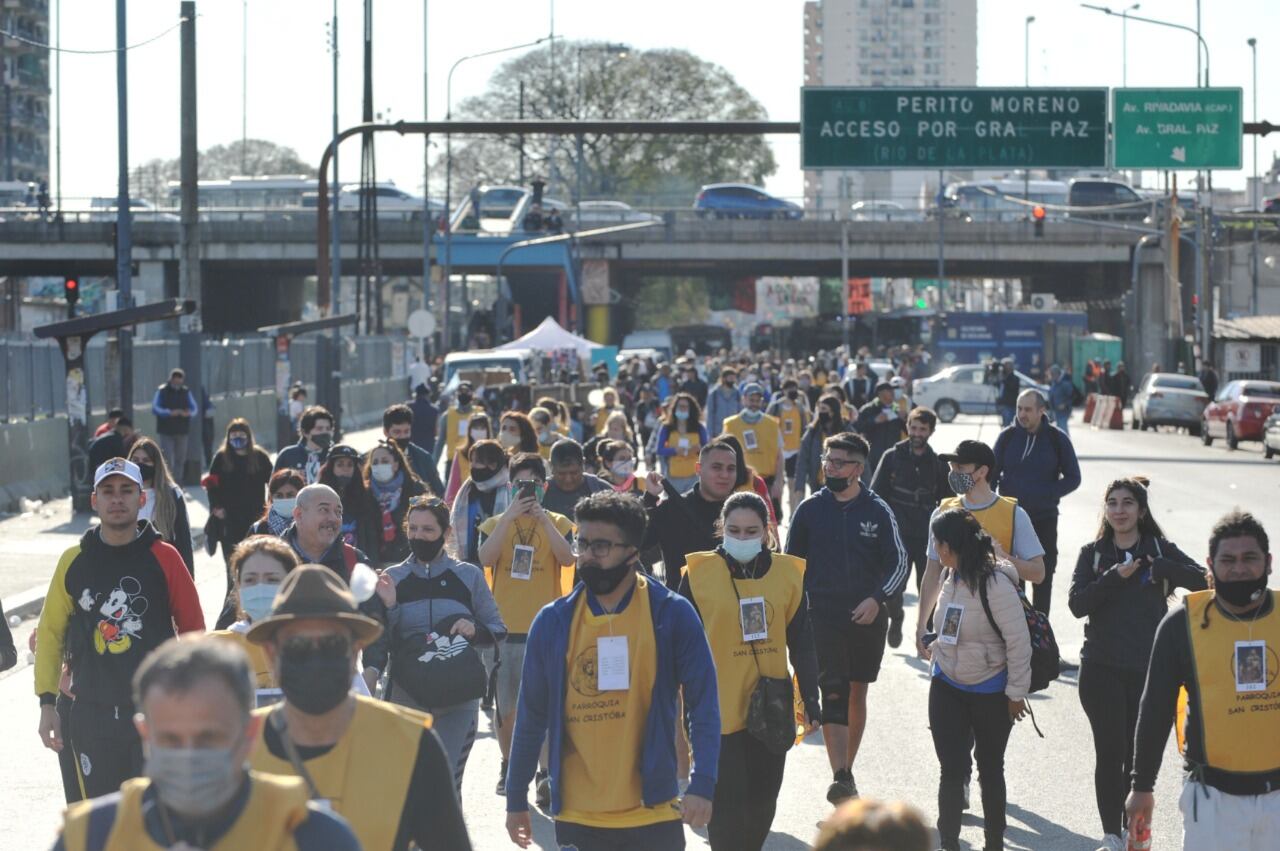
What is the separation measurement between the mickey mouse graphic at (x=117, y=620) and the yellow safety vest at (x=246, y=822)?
11.6ft

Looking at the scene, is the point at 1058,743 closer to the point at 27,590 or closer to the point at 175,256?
the point at 27,590

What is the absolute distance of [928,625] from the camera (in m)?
8.36

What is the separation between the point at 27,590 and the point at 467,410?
14.4 feet

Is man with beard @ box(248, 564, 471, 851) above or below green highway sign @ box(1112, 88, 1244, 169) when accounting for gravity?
below

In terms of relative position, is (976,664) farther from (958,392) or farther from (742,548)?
(958,392)

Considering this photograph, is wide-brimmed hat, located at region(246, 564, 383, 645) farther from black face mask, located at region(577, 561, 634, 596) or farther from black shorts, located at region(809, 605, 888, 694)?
black shorts, located at region(809, 605, 888, 694)

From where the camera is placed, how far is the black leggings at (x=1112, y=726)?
307 inches

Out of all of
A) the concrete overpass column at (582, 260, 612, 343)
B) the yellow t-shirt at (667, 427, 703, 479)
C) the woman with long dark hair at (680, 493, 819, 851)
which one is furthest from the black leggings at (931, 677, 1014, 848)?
the concrete overpass column at (582, 260, 612, 343)

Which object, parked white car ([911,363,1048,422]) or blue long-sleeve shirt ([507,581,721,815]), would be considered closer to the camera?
blue long-sleeve shirt ([507,581,721,815])

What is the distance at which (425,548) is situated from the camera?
7.40 m

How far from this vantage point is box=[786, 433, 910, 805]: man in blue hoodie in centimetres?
892

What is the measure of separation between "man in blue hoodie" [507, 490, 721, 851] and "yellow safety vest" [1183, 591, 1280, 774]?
1.43 meters

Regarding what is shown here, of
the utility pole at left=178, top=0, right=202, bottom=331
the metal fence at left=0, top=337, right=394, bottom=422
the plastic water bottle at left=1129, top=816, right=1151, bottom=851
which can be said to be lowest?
the plastic water bottle at left=1129, top=816, right=1151, bottom=851

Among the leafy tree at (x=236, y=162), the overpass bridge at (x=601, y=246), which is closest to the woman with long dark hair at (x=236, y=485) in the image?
the overpass bridge at (x=601, y=246)
